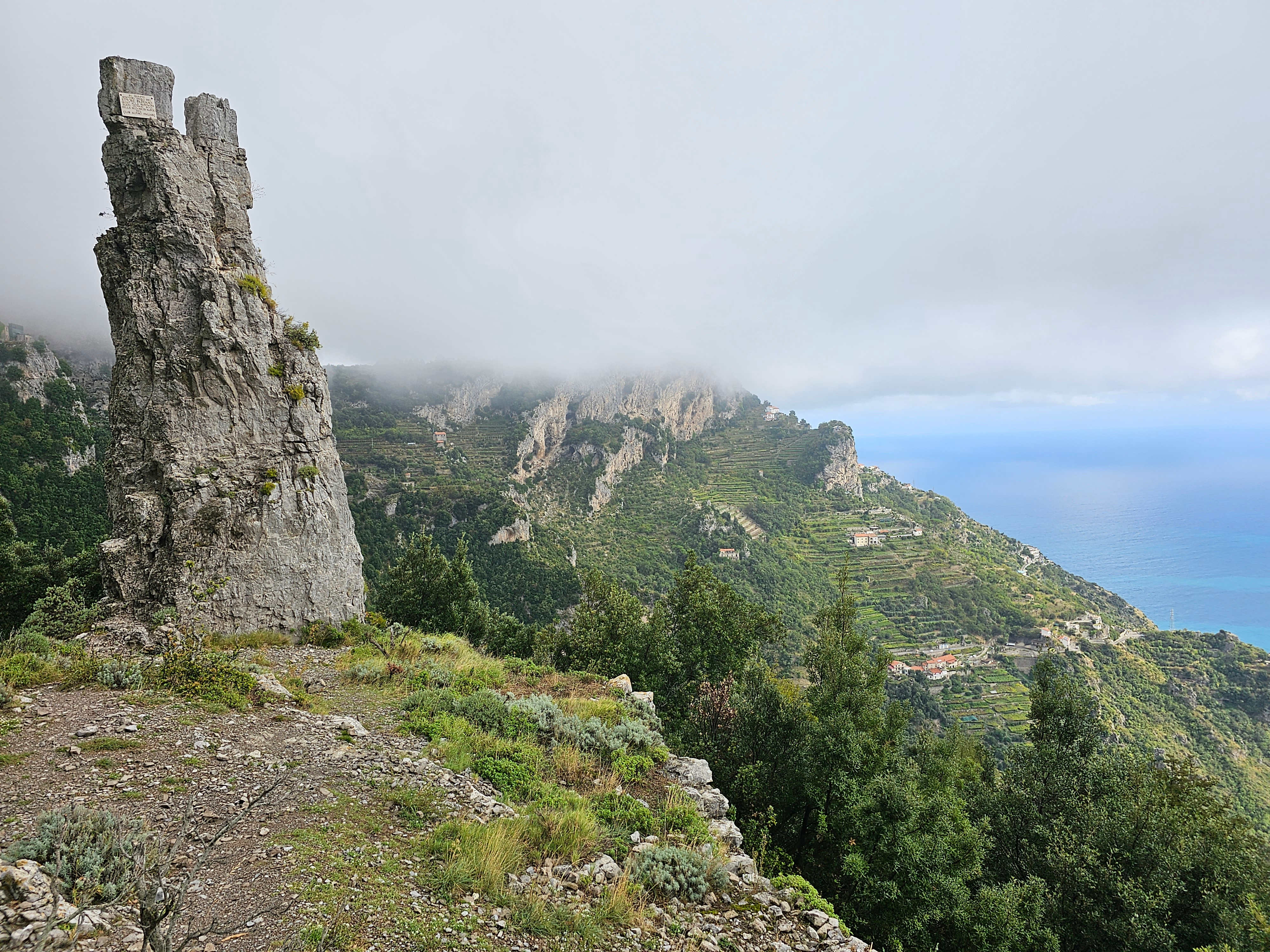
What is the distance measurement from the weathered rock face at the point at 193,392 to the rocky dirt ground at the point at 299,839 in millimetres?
6907

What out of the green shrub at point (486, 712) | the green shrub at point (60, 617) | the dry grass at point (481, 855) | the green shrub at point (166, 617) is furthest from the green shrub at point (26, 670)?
the dry grass at point (481, 855)

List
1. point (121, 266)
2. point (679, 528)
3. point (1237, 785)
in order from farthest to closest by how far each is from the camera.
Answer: point (679, 528), point (1237, 785), point (121, 266)

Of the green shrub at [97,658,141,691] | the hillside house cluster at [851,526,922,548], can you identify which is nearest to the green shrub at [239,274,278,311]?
the green shrub at [97,658,141,691]

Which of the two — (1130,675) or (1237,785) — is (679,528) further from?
(1237,785)

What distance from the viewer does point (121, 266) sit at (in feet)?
43.5

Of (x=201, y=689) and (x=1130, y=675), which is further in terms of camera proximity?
(x=1130, y=675)

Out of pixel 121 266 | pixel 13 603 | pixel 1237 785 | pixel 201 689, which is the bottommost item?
pixel 1237 785

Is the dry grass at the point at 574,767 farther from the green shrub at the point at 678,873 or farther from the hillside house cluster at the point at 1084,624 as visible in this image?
the hillside house cluster at the point at 1084,624

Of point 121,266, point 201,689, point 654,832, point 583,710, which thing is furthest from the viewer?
point 121,266

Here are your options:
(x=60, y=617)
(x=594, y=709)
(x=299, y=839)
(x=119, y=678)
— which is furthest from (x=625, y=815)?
(x=60, y=617)

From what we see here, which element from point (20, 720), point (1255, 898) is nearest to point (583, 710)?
point (20, 720)

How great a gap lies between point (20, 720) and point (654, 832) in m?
7.96

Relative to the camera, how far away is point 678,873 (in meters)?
5.66

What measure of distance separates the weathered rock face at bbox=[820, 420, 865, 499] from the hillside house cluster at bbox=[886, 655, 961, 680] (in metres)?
60.9
